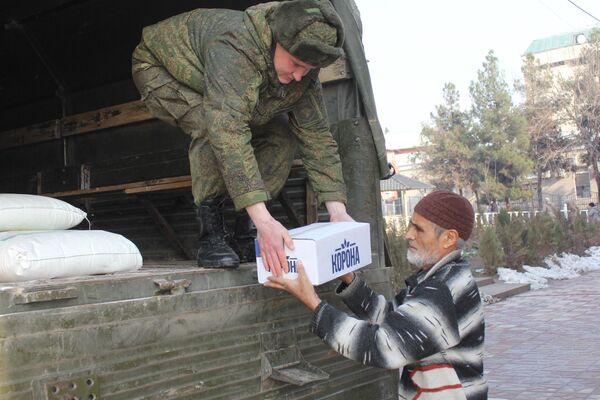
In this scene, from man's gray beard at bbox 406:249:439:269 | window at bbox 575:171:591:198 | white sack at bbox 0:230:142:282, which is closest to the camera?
white sack at bbox 0:230:142:282

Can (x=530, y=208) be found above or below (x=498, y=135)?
below

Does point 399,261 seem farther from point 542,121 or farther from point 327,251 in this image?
point 542,121

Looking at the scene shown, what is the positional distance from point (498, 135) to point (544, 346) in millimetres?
36818

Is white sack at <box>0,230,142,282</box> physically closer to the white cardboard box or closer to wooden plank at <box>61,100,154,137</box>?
the white cardboard box

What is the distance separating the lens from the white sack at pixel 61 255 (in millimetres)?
2154

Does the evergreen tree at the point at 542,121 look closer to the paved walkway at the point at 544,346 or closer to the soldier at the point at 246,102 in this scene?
the paved walkway at the point at 544,346

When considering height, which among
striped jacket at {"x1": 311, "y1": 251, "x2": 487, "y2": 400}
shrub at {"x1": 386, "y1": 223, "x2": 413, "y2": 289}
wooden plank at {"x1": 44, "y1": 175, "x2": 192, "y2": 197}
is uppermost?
wooden plank at {"x1": 44, "y1": 175, "x2": 192, "y2": 197}

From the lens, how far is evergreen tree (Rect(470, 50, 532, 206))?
41.5 m

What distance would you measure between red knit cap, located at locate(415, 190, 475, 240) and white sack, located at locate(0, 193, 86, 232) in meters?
1.43

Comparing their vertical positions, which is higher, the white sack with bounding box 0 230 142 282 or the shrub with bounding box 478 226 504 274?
the white sack with bounding box 0 230 142 282

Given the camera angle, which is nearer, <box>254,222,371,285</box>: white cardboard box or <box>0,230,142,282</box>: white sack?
<box>0,230,142,282</box>: white sack

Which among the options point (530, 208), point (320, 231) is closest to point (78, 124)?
point (320, 231)

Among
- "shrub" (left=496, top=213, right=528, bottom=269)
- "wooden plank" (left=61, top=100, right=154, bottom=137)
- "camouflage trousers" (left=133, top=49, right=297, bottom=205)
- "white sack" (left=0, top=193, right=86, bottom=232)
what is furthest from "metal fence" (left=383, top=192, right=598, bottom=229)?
"white sack" (left=0, top=193, right=86, bottom=232)

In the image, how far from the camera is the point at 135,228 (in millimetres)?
4977
